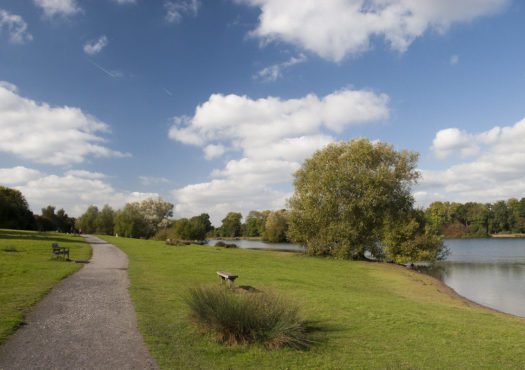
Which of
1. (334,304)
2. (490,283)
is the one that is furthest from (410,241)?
(334,304)

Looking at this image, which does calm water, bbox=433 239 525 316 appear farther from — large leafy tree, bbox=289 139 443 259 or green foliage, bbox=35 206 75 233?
green foliage, bbox=35 206 75 233

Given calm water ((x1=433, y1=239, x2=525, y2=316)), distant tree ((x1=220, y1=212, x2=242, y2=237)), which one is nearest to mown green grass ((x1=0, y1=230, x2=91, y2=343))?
calm water ((x1=433, y1=239, x2=525, y2=316))

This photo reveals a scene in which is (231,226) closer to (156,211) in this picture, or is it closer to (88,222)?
(156,211)

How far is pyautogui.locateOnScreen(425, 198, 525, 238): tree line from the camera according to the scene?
389ft

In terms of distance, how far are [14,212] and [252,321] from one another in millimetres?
76172

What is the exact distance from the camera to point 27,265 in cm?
1922

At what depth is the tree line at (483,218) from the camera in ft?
389

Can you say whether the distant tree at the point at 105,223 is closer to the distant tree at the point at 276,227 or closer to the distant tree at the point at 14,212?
the distant tree at the point at 14,212

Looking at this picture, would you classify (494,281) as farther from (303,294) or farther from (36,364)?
(36,364)

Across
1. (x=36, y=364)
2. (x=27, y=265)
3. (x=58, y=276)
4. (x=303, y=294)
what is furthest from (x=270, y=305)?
(x=27, y=265)

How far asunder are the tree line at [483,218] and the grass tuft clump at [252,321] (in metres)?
116

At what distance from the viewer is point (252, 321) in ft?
27.0

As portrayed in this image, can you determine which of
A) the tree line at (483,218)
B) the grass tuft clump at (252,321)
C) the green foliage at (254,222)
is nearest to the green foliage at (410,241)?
the grass tuft clump at (252,321)

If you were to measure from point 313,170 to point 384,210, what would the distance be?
8.00 meters
